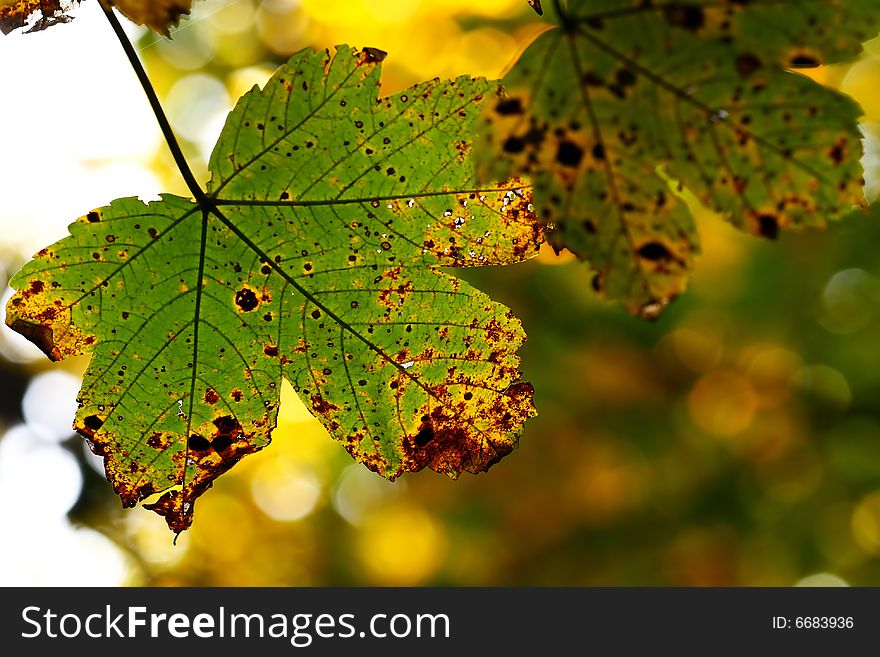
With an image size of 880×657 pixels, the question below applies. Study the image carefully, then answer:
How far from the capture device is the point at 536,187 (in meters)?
0.65

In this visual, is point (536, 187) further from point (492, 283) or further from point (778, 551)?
point (778, 551)

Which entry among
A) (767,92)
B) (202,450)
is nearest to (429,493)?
(202,450)

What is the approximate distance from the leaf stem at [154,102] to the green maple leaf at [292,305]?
21mm

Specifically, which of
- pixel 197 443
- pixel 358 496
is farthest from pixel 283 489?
pixel 197 443

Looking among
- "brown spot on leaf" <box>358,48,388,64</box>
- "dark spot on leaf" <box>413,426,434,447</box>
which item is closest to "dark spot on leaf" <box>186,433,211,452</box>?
"dark spot on leaf" <box>413,426,434,447</box>

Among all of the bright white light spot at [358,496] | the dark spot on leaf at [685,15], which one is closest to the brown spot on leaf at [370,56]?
the dark spot on leaf at [685,15]

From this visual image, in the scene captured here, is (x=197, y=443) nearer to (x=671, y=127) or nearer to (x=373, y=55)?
(x=373, y=55)

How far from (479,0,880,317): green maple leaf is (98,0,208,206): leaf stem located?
0.42 meters

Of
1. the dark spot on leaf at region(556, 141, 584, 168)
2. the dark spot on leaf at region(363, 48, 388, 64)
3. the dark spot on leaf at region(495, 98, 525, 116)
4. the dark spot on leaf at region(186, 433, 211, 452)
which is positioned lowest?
the dark spot on leaf at region(186, 433, 211, 452)

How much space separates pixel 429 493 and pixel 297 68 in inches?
231

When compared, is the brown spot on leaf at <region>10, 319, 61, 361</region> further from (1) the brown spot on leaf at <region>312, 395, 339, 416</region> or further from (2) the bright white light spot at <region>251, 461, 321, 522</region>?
(2) the bright white light spot at <region>251, 461, 321, 522</region>

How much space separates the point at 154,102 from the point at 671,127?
0.59m

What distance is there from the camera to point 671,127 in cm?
63

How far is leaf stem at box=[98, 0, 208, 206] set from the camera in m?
0.79
